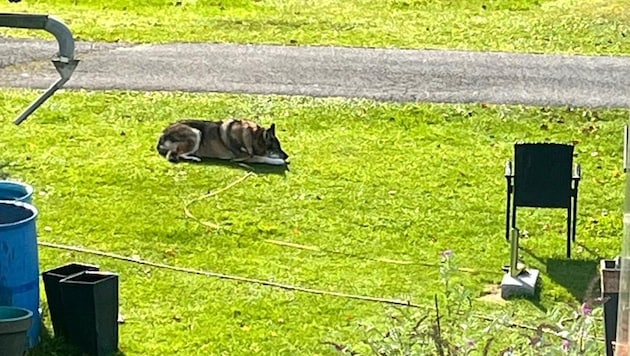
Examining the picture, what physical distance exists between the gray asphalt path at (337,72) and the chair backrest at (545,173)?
497 cm

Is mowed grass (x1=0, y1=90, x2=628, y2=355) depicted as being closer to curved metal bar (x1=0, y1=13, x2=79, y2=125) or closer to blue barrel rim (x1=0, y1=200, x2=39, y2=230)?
blue barrel rim (x1=0, y1=200, x2=39, y2=230)

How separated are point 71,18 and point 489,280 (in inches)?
454

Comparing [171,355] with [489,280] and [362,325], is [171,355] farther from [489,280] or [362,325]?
[489,280]

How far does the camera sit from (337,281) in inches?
316

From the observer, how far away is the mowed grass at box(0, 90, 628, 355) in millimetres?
7535

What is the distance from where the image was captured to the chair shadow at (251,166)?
1058cm

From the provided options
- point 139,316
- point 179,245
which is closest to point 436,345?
point 139,316

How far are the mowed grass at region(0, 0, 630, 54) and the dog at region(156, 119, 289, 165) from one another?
230 inches

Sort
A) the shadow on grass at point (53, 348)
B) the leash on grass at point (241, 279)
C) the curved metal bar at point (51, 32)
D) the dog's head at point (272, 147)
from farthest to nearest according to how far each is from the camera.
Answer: the dog's head at point (272, 147) → the leash on grass at point (241, 279) → the shadow on grass at point (53, 348) → the curved metal bar at point (51, 32)

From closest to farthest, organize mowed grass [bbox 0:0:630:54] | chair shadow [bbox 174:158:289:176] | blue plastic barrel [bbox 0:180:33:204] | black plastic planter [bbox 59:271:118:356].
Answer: black plastic planter [bbox 59:271:118:356] → blue plastic barrel [bbox 0:180:33:204] → chair shadow [bbox 174:158:289:176] → mowed grass [bbox 0:0:630:54]

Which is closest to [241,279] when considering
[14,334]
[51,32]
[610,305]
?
[14,334]

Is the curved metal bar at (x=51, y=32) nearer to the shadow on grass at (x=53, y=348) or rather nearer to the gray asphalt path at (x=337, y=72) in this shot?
the shadow on grass at (x=53, y=348)

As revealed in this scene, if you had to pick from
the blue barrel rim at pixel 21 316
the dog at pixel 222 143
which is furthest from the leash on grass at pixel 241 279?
the dog at pixel 222 143

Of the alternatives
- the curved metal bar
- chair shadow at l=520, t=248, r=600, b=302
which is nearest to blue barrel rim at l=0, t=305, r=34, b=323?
the curved metal bar
